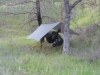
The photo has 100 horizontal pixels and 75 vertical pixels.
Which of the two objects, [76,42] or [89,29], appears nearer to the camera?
[76,42]

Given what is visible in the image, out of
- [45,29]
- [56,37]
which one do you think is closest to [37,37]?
[45,29]

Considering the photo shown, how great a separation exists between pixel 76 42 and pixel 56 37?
1.52 m

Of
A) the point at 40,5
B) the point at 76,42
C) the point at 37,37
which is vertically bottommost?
the point at 76,42

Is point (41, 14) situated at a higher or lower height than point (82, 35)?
higher

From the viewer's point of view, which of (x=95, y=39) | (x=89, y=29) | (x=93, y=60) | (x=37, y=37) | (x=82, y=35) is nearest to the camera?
(x=93, y=60)

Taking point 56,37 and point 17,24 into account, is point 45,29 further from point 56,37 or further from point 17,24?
point 17,24

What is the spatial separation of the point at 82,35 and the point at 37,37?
12.9 ft

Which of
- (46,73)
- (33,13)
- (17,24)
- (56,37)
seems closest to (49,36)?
(56,37)

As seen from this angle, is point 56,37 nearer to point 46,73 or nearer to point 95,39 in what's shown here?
point 95,39

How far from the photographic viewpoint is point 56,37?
14836mm

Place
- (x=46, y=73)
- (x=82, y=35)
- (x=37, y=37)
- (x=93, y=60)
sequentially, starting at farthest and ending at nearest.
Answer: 1. (x=82, y=35)
2. (x=37, y=37)
3. (x=93, y=60)
4. (x=46, y=73)

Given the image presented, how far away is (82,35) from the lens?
15492 mm

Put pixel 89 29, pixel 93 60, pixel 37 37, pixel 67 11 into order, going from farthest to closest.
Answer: pixel 89 29, pixel 37 37, pixel 67 11, pixel 93 60

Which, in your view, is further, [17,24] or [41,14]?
[17,24]
